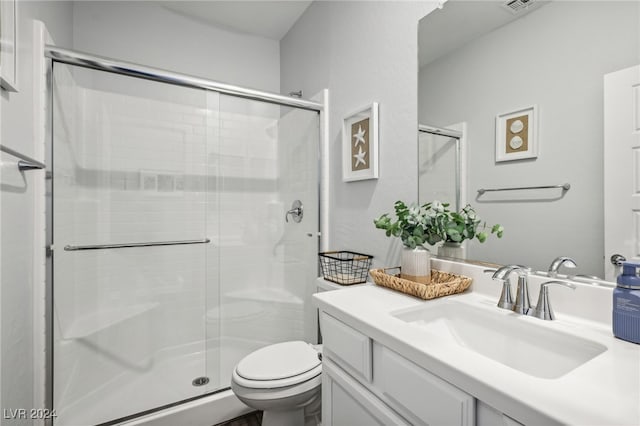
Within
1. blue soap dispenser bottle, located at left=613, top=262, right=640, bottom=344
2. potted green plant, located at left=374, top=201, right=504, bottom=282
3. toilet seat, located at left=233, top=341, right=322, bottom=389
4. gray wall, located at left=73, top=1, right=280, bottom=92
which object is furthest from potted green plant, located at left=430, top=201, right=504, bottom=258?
gray wall, located at left=73, top=1, right=280, bottom=92

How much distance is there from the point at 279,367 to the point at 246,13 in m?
2.36

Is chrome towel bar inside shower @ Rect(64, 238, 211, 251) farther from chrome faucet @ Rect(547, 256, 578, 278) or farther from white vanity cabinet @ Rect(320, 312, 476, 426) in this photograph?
chrome faucet @ Rect(547, 256, 578, 278)

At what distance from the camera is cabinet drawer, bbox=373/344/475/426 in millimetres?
561

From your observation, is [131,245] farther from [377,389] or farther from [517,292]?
[517,292]

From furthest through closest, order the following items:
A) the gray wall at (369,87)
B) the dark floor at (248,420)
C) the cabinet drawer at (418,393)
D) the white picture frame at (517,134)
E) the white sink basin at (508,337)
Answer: the dark floor at (248,420) → the gray wall at (369,87) → the white picture frame at (517,134) → the white sink basin at (508,337) → the cabinet drawer at (418,393)

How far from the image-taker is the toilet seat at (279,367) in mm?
1263

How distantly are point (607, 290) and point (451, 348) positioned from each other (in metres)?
0.46

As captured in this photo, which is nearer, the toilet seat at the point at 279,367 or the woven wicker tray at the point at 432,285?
the woven wicker tray at the point at 432,285

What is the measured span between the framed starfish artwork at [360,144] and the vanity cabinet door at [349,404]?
922mm

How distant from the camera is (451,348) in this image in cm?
64

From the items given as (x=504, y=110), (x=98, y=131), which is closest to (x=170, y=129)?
(x=98, y=131)

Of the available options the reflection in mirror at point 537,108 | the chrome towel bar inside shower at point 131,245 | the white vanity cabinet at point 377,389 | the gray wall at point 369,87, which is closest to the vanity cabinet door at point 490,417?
the white vanity cabinet at point 377,389

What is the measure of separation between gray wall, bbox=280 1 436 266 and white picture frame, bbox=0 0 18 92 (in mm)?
1365

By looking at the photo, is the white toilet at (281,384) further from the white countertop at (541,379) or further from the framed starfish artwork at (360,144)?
the framed starfish artwork at (360,144)
